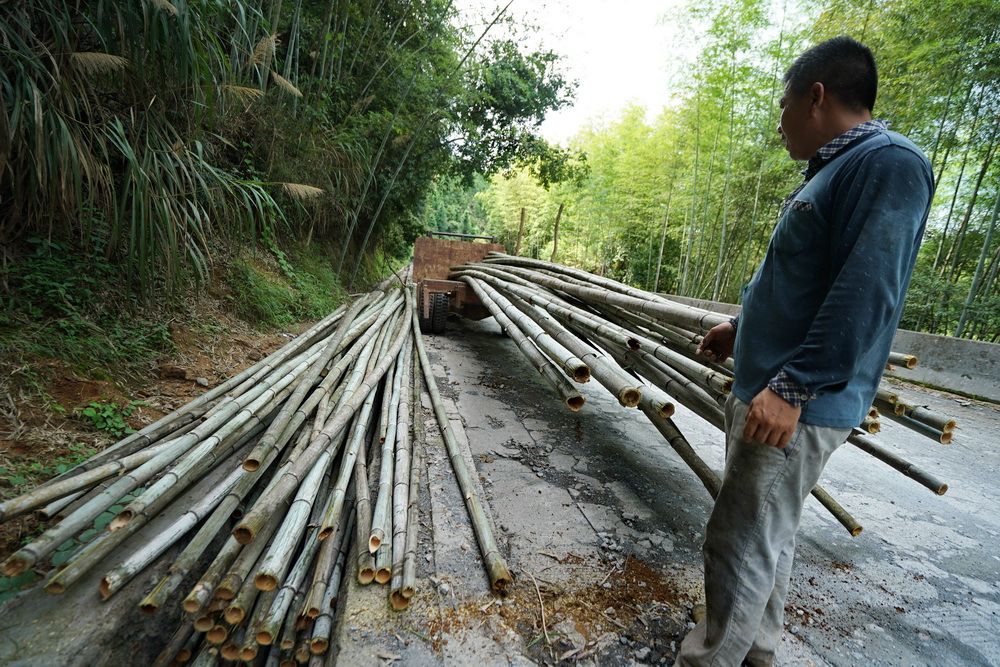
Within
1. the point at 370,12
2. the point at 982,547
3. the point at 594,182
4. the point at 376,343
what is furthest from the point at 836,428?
the point at 594,182

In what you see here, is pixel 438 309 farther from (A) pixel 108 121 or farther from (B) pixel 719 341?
(B) pixel 719 341

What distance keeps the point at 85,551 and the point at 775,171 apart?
9168 millimetres

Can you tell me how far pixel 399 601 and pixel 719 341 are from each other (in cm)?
149

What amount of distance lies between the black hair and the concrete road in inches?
65.8

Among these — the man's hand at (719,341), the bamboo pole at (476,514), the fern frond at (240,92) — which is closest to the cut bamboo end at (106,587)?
the bamboo pole at (476,514)

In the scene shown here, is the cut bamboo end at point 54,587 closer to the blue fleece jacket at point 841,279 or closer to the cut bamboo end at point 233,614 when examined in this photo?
the cut bamboo end at point 233,614

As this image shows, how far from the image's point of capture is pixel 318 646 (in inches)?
44.1

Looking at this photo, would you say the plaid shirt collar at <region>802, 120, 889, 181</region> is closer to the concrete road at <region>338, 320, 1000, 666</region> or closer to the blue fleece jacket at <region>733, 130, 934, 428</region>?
the blue fleece jacket at <region>733, 130, 934, 428</region>

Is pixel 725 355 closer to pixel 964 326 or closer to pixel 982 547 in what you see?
pixel 982 547

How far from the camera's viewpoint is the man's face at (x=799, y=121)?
3.71 ft

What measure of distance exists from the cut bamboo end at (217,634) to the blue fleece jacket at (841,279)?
5.45 ft

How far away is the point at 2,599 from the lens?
1.16 meters

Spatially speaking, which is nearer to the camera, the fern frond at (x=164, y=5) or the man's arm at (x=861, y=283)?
the man's arm at (x=861, y=283)

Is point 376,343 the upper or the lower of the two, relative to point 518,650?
upper
